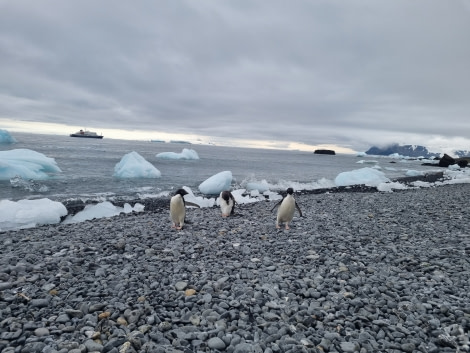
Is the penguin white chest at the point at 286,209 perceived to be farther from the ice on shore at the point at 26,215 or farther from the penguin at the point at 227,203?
the ice on shore at the point at 26,215

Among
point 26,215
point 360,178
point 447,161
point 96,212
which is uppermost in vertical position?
point 447,161

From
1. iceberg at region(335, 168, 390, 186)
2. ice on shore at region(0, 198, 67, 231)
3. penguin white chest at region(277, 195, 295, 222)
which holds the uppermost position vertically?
penguin white chest at region(277, 195, 295, 222)

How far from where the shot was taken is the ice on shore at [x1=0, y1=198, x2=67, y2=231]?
982 cm

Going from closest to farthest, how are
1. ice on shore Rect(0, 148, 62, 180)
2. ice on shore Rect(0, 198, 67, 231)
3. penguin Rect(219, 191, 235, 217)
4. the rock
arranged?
the rock < ice on shore Rect(0, 198, 67, 231) < penguin Rect(219, 191, 235, 217) < ice on shore Rect(0, 148, 62, 180)

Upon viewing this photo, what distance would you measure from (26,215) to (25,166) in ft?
52.8

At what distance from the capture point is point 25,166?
23422 millimetres

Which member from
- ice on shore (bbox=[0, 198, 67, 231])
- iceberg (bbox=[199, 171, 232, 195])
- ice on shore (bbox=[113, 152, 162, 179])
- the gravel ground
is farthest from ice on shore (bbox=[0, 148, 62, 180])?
the gravel ground

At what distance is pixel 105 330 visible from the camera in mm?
3416

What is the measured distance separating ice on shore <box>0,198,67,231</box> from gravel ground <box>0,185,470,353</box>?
2647 millimetres

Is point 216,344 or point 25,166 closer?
point 216,344

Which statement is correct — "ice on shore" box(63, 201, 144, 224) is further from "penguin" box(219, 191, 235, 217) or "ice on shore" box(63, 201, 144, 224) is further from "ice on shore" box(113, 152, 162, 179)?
"ice on shore" box(113, 152, 162, 179)

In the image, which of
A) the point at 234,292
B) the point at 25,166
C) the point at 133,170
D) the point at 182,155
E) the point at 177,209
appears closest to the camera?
the point at 234,292

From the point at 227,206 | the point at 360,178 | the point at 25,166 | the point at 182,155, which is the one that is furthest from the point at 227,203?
the point at 182,155

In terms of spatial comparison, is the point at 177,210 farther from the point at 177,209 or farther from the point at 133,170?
the point at 133,170
